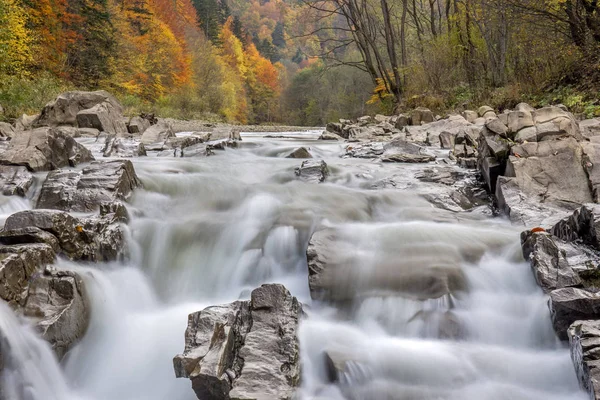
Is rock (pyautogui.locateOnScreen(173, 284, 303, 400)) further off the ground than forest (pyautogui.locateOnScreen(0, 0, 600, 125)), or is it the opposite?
forest (pyautogui.locateOnScreen(0, 0, 600, 125))

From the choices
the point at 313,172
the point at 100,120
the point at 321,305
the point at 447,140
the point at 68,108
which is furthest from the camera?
the point at 68,108

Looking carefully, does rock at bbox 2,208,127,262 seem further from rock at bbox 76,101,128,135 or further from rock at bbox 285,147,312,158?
rock at bbox 76,101,128,135

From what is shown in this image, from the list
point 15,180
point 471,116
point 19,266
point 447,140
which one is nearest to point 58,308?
point 19,266

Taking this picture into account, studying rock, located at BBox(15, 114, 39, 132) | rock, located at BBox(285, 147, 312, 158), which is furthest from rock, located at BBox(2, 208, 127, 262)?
rock, located at BBox(15, 114, 39, 132)

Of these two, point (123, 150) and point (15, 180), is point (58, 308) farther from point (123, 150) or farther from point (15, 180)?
point (123, 150)

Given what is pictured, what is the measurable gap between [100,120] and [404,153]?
8.72 metres

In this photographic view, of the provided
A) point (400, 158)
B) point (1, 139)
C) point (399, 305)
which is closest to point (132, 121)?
point (1, 139)

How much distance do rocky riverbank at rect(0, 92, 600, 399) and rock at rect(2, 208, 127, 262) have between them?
11mm

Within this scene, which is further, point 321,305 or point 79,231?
point 79,231

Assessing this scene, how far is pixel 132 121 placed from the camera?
45.2 ft

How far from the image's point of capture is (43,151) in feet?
20.4

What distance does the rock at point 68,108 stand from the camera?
40.8 feet

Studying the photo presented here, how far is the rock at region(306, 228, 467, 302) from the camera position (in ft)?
12.1

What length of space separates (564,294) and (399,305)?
121 cm
